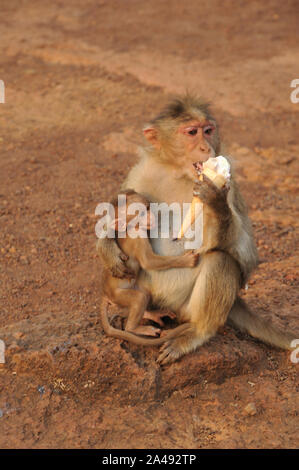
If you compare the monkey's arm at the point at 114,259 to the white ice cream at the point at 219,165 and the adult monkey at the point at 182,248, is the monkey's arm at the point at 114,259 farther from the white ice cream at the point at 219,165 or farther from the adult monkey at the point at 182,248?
the white ice cream at the point at 219,165

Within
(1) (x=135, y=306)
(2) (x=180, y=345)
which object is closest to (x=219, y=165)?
(1) (x=135, y=306)

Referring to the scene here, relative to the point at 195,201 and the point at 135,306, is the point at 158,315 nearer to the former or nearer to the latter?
the point at 135,306

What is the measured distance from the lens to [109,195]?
7.18 meters

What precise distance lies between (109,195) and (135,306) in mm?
3102

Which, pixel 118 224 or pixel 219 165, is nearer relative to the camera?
pixel 219 165

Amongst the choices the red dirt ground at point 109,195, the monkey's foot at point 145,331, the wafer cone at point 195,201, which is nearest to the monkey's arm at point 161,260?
the wafer cone at point 195,201

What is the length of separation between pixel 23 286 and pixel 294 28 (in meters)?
8.78

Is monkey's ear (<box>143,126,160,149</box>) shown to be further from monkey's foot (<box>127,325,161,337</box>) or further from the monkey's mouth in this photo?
monkey's foot (<box>127,325,161,337</box>)

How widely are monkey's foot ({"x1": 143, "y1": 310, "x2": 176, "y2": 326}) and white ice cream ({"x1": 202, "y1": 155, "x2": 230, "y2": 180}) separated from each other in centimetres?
105

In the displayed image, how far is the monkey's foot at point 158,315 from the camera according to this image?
434 centimetres

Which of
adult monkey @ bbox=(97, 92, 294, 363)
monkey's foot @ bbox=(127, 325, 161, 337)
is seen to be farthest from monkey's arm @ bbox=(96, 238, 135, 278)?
monkey's foot @ bbox=(127, 325, 161, 337)

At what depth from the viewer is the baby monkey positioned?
13.7 ft

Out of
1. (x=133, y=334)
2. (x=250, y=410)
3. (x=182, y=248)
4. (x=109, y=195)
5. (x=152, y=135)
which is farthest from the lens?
(x=109, y=195)
